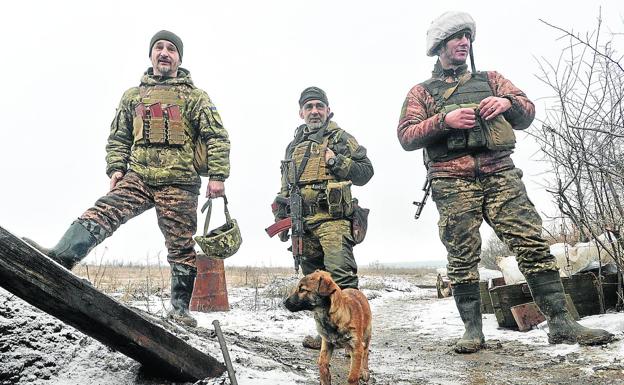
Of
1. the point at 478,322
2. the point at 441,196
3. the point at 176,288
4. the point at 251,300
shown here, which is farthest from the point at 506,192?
the point at 251,300

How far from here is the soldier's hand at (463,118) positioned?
146 inches

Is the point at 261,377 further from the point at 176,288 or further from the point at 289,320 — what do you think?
the point at 289,320

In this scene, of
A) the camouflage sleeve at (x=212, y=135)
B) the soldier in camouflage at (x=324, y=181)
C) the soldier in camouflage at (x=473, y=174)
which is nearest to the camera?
the soldier in camouflage at (x=473, y=174)

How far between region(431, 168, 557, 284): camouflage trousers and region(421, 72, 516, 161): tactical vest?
24 cm

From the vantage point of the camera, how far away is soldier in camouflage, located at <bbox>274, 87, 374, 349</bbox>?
4211 millimetres

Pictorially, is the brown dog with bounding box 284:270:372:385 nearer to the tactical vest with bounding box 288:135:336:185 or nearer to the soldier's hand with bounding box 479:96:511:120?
the tactical vest with bounding box 288:135:336:185

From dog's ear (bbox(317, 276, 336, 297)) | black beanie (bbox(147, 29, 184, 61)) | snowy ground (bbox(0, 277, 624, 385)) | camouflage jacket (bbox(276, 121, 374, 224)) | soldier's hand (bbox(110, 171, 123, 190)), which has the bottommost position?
snowy ground (bbox(0, 277, 624, 385))

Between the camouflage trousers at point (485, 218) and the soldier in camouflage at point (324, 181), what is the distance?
34.2 inches

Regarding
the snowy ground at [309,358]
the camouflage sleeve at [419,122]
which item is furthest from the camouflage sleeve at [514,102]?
the snowy ground at [309,358]

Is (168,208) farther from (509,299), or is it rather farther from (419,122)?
(509,299)

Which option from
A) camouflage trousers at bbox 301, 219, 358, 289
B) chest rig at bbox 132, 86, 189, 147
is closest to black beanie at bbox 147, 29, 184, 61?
chest rig at bbox 132, 86, 189, 147

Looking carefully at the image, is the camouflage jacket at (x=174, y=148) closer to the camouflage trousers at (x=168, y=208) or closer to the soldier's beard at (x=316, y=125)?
the camouflage trousers at (x=168, y=208)

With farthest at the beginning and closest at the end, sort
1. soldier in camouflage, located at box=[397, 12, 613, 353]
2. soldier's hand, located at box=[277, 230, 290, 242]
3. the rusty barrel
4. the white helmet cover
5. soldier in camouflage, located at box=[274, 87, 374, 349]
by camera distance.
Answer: the rusty barrel, soldier's hand, located at box=[277, 230, 290, 242], soldier in camouflage, located at box=[274, 87, 374, 349], the white helmet cover, soldier in camouflage, located at box=[397, 12, 613, 353]

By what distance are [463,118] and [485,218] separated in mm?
915
